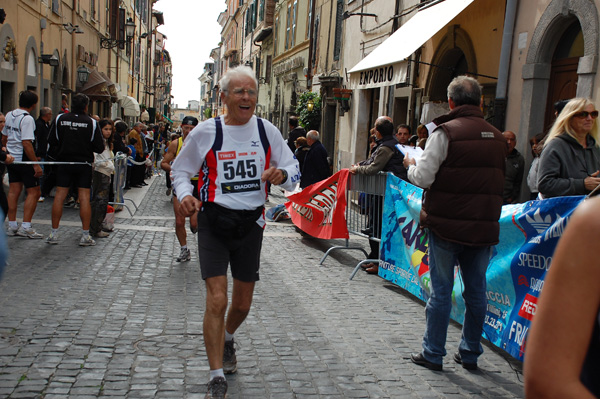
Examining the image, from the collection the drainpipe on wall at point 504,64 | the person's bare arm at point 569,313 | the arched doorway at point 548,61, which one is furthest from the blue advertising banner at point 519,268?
the drainpipe on wall at point 504,64

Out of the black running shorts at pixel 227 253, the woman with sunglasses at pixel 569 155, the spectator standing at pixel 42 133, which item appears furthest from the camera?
the spectator standing at pixel 42 133

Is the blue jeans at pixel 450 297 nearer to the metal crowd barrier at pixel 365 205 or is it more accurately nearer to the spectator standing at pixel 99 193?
the metal crowd barrier at pixel 365 205

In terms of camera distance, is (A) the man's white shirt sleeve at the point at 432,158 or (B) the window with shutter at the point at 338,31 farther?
(B) the window with shutter at the point at 338,31

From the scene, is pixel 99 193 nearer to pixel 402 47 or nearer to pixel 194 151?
pixel 402 47

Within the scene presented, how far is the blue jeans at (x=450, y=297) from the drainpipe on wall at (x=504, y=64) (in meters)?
5.66

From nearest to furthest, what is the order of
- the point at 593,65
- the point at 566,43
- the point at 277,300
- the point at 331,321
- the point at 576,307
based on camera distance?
the point at 576,307
the point at 331,321
the point at 277,300
the point at 593,65
the point at 566,43

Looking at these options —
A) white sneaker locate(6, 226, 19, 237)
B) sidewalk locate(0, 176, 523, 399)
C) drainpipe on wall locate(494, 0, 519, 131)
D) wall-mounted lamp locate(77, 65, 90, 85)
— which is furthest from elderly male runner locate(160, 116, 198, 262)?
wall-mounted lamp locate(77, 65, 90, 85)

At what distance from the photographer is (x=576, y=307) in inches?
47.3

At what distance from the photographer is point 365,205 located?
8.22m

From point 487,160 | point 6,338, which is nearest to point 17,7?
point 6,338

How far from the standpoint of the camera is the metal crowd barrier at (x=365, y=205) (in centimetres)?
774

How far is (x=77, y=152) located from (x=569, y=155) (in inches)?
249

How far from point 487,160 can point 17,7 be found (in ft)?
46.5

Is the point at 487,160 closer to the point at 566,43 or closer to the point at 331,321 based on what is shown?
the point at 331,321
